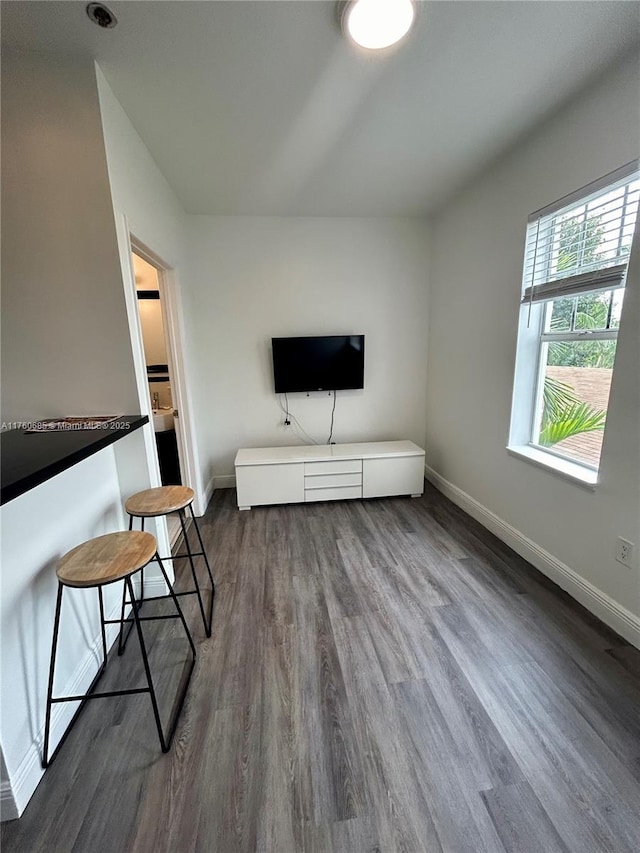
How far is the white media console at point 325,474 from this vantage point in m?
3.11

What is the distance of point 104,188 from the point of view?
1.59m

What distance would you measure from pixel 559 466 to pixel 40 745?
2.71 m

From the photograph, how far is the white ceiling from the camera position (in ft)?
4.32

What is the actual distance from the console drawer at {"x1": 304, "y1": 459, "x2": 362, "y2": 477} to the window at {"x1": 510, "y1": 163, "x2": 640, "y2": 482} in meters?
1.30

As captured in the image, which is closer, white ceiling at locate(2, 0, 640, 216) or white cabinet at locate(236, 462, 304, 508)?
white ceiling at locate(2, 0, 640, 216)

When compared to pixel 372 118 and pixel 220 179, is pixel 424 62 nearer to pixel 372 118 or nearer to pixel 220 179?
pixel 372 118

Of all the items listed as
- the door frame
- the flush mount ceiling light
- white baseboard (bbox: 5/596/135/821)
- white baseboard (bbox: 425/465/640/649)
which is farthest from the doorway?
white baseboard (bbox: 425/465/640/649)

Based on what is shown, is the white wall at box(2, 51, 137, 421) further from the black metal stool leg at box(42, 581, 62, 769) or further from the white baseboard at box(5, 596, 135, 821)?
the white baseboard at box(5, 596, 135, 821)

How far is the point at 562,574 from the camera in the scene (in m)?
2.03

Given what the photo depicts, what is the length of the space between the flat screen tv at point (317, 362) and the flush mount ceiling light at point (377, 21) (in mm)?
2103

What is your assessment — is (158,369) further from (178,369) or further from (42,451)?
(42,451)

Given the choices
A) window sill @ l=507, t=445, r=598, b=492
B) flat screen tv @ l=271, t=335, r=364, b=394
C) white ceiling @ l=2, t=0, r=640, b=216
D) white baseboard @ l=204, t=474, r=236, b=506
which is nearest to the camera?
white ceiling @ l=2, t=0, r=640, b=216

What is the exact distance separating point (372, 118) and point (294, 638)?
280 centimetres

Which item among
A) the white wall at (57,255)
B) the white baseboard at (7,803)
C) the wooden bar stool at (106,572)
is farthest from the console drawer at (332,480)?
the white baseboard at (7,803)
